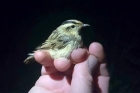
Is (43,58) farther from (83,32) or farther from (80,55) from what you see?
(83,32)

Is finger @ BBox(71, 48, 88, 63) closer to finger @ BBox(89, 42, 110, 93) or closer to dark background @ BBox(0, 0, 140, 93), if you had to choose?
finger @ BBox(89, 42, 110, 93)

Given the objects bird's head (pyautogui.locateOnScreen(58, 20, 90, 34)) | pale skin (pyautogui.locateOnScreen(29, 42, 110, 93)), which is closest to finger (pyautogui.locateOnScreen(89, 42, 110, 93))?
pale skin (pyautogui.locateOnScreen(29, 42, 110, 93))

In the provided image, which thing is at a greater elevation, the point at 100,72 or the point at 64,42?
the point at 64,42

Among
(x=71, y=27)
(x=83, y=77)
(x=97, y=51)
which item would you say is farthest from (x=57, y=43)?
(x=83, y=77)

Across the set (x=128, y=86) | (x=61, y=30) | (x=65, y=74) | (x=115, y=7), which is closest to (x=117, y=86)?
(x=128, y=86)

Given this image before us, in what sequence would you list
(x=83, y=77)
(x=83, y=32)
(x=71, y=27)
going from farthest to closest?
(x=83, y=32) < (x=71, y=27) < (x=83, y=77)
